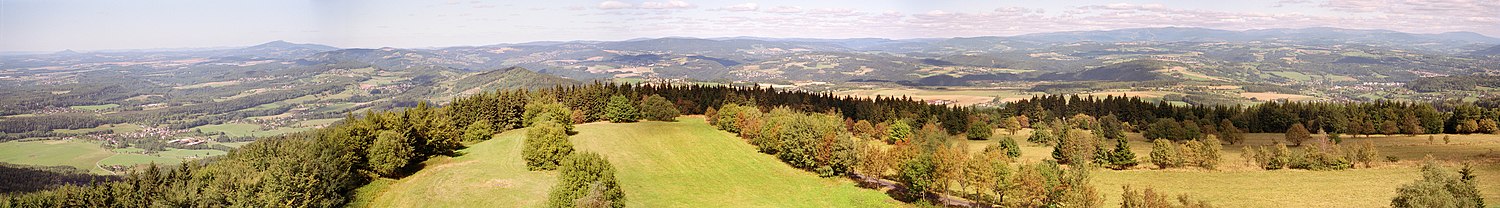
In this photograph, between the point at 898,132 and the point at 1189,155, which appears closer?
the point at 1189,155

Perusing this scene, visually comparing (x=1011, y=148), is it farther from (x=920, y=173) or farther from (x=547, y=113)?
(x=547, y=113)

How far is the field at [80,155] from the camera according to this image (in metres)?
149

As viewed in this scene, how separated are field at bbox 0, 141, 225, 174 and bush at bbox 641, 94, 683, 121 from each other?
96.9m

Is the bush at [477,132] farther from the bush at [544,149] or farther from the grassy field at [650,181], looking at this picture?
the bush at [544,149]

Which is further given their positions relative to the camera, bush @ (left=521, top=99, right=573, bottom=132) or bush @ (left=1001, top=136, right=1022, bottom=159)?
bush @ (left=1001, top=136, right=1022, bottom=159)

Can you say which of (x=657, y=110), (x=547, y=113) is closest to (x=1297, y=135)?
(x=657, y=110)

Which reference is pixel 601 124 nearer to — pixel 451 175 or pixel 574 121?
pixel 574 121

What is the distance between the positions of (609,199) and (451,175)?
2311 cm

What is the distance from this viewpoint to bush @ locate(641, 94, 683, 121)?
382ft

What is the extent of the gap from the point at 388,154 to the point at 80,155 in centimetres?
15272

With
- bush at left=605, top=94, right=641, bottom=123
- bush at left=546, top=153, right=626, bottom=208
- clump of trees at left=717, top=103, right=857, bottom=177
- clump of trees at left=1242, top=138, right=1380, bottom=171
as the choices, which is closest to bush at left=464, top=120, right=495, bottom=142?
bush at left=605, top=94, right=641, bottom=123

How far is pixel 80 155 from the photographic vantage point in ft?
524

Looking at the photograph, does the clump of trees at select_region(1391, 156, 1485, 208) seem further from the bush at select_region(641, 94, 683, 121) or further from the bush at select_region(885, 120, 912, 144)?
the bush at select_region(641, 94, 683, 121)

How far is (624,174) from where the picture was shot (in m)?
66.4
